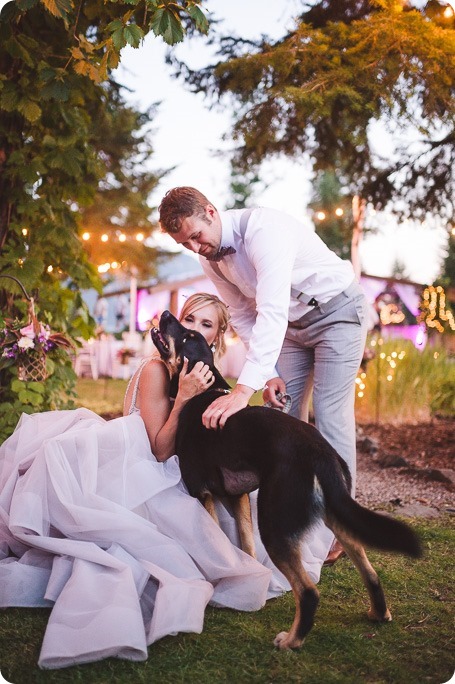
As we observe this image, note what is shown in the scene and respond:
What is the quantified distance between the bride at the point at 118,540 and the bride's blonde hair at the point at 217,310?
1.27 ft

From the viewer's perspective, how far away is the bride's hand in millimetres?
2812

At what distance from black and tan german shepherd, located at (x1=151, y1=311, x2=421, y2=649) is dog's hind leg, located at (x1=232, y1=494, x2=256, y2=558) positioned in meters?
0.18

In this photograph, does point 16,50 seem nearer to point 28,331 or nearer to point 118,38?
point 118,38

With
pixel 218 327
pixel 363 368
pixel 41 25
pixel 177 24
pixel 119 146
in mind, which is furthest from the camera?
pixel 119 146

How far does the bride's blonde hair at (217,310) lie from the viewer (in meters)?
3.25

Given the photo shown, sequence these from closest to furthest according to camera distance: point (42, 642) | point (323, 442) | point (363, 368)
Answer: point (42, 642)
point (323, 442)
point (363, 368)

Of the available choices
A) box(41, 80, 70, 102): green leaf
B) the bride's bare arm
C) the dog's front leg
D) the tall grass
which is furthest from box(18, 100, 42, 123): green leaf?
the tall grass

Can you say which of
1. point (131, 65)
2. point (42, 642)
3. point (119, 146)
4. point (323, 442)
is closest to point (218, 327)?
point (323, 442)

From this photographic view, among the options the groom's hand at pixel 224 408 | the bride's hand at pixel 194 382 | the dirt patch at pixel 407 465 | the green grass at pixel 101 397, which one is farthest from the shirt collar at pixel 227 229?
the green grass at pixel 101 397

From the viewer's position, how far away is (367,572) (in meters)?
2.37

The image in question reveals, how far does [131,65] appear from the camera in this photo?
240 inches

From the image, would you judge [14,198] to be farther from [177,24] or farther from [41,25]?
[177,24]

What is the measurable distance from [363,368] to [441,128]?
11.2ft

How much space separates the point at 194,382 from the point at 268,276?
56cm
